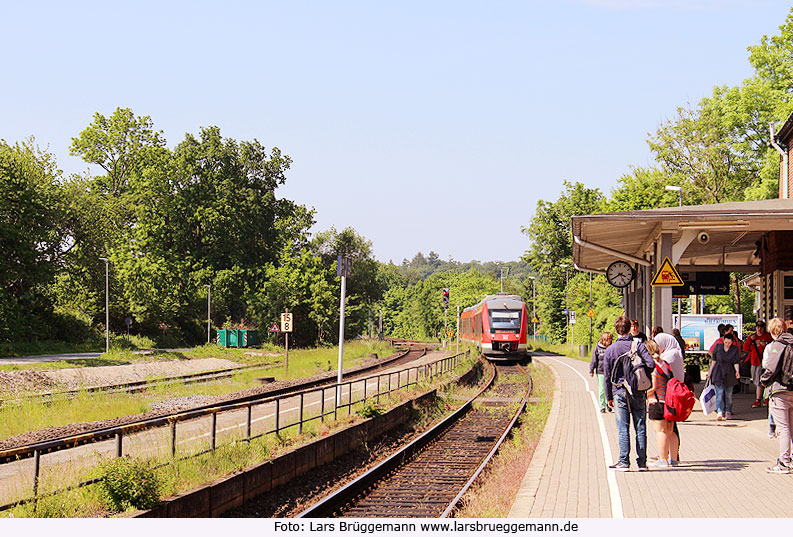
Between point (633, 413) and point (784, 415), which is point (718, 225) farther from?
point (633, 413)

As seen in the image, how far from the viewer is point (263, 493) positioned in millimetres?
12008

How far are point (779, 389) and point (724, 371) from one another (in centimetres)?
512

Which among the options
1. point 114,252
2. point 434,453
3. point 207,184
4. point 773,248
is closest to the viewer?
point 434,453

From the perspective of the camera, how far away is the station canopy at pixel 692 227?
13.7 m

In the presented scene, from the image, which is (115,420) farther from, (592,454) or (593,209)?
(593,209)

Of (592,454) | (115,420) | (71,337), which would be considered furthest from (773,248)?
(71,337)

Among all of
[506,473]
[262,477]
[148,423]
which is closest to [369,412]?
[506,473]

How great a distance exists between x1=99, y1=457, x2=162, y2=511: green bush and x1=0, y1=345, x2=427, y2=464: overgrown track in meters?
0.54

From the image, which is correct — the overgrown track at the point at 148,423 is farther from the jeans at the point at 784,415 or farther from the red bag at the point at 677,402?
the jeans at the point at 784,415

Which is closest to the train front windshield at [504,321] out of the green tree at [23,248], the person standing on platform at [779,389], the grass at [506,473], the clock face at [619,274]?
the grass at [506,473]

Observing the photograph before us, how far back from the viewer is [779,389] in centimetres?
1014

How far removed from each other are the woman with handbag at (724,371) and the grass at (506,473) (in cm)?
354

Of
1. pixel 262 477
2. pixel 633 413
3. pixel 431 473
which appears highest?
pixel 633 413
